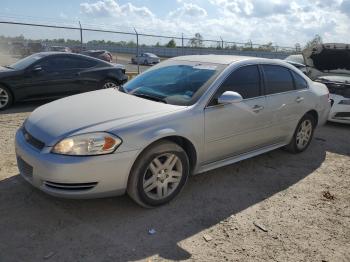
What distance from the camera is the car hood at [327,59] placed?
870 centimetres

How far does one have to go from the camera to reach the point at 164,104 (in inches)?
166

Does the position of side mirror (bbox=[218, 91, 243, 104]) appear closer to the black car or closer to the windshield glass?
the black car

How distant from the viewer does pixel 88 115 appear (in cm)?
394

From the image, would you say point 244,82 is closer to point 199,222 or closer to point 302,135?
point 302,135

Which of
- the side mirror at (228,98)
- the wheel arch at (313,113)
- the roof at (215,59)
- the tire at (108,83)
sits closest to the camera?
the side mirror at (228,98)

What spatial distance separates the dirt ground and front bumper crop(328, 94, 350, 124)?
11.6ft

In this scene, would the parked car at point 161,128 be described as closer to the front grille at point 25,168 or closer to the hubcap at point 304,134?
the front grille at point 25,168

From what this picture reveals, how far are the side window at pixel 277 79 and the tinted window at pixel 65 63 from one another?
230 inches

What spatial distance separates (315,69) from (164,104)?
663 centimetres

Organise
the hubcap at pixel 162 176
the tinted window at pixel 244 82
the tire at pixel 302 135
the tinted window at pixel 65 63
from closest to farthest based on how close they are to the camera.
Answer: the hubcap at pixel 162 176 < the tinted window at pixel 244 82 < the tire at pixel 302 135 < the tinted window at pixel 65 63

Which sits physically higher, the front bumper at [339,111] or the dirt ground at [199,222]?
the front bumper at [339,111]

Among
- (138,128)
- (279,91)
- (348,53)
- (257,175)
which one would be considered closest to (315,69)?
(348,53)

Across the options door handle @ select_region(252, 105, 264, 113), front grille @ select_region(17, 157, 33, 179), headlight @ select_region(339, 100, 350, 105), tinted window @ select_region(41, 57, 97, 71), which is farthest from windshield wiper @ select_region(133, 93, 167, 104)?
headlight @ select_region(339, 100, 350, 105)

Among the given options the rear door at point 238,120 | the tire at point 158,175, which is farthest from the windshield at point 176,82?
the tire at point 158,175
